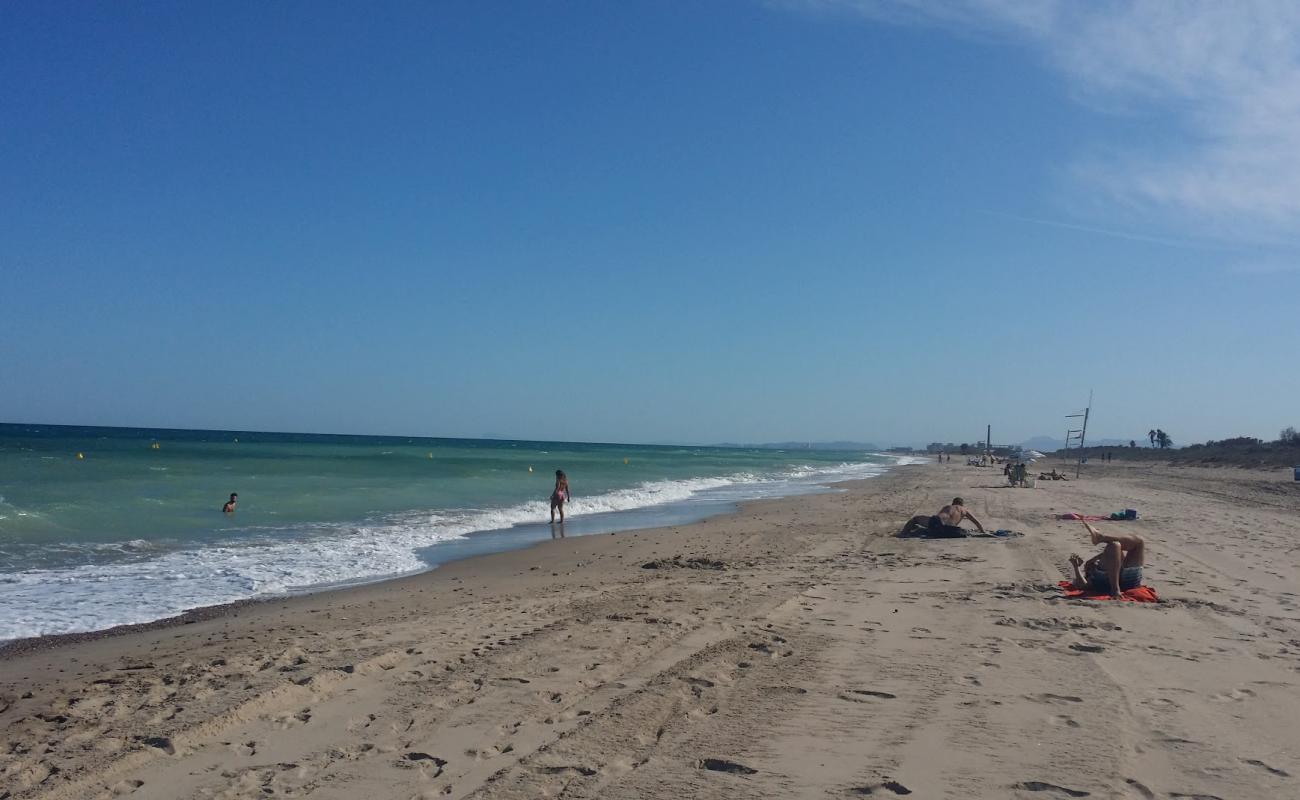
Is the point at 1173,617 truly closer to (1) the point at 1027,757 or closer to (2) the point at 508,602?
(1) the point at 1027,757

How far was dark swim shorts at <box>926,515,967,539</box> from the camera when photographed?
1389cm

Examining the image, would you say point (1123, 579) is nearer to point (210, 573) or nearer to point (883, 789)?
point (883, 789)

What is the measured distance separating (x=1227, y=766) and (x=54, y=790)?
572cm

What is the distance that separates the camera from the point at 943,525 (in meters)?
14.1

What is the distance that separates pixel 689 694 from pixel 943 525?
992cm

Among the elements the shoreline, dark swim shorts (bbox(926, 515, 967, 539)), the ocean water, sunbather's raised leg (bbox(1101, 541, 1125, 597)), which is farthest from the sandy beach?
dark swim shorts (bbox(926, 515, 967, 539))

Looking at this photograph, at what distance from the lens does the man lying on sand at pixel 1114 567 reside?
27.8ft

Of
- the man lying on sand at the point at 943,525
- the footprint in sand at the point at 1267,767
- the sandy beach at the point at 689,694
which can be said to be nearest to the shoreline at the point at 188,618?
the sandy beach at the point at 689,694

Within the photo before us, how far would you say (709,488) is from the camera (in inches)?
1371

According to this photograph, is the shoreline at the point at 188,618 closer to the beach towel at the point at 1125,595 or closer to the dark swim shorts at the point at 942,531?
the dark swim shorts at the point at 942,531

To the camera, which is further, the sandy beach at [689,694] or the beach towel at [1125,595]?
the beach towel at [1125,595]

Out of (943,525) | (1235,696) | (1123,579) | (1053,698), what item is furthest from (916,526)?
(1053,698)

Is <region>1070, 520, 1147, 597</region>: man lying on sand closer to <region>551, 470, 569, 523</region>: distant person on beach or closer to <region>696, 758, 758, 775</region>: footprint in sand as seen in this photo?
<region>696, 758, 758, 775</region>: footprint in sand

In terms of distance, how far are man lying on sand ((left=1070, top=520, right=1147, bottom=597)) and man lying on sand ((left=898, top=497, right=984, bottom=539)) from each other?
16.1 feet
